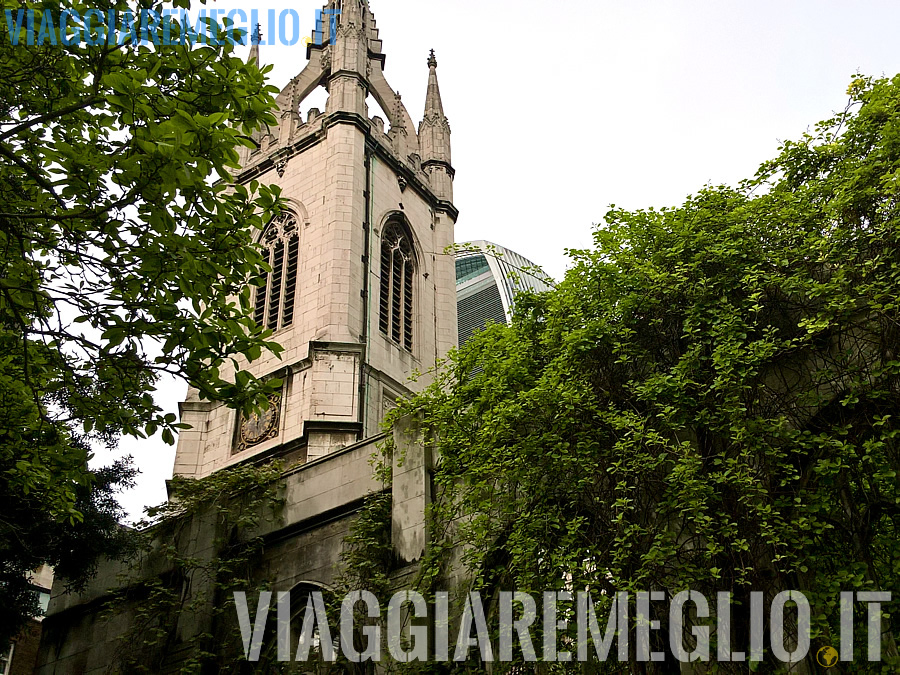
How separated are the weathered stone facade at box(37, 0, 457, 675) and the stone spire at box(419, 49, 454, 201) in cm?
5

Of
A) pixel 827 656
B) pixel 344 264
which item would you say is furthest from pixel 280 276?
pixel 827 656

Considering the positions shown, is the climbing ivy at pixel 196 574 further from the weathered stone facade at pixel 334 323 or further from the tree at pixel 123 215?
the tree at pixel 123 215

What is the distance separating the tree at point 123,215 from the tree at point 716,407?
4.55m

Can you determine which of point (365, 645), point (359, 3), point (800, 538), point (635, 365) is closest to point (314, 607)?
point (365, 645)

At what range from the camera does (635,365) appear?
43.4 ft

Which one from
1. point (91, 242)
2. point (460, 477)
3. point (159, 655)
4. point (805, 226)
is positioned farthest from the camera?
point (159, 655)

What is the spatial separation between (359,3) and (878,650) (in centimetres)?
3106

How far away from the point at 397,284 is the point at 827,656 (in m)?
21.4

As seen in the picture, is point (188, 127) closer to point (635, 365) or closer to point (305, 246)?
point (635, 365)

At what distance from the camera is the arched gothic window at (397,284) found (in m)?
29.4

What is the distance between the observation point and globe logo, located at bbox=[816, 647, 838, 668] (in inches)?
427

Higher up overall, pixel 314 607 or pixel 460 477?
pixel 460 477

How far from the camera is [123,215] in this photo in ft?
31.6

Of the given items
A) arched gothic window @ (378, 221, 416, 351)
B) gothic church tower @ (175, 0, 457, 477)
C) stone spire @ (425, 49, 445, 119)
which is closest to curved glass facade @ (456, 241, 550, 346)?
stone spire @ (425, 49, 445, 119)
